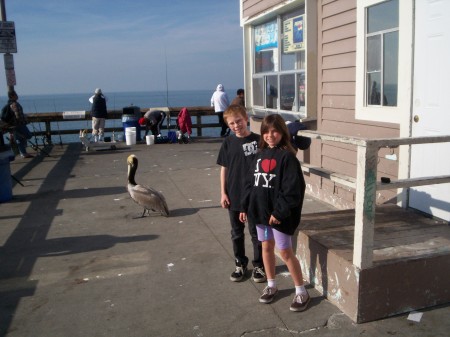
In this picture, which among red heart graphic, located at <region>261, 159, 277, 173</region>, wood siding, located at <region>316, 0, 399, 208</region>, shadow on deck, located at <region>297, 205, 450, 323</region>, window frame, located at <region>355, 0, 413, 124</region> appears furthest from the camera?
wood siding, located at <region>316, 0, 399, 208</region>

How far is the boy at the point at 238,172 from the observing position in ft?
13.4

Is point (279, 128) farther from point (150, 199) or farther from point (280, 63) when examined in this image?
point (280, 63)

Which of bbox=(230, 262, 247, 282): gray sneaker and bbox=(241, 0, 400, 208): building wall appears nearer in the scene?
bbox=(230, 262, 247, 282): gray sneaker

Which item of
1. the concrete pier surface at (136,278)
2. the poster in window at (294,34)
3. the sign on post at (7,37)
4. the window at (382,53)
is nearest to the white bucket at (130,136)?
the sign on post at (7,37)

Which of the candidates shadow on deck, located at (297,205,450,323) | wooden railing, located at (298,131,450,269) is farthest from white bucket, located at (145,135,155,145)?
wooden railing, located at (298,131,450,269)

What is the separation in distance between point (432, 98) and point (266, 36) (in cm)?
505

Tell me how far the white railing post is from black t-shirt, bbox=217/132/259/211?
3.48 feet

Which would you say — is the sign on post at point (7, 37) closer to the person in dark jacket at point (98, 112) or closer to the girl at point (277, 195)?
the person in dark jacket at point (98, 112)

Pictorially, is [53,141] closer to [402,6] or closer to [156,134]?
[156,134]

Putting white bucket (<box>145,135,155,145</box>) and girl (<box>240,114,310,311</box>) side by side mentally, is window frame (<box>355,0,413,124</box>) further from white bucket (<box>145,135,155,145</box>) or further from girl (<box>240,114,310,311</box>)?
white bucket (<box>145,135,155,145</box>)

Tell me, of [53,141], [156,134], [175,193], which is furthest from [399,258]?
[53,141]

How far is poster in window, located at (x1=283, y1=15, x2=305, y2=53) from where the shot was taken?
24.4ft

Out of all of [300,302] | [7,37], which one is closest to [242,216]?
[300,302]

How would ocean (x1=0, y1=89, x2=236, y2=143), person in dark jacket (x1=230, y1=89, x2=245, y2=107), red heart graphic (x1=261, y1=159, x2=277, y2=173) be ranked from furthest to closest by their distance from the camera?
ocean (x1=0, y1=89, x2=236, y2=143) < person in dark jacket (x1=230, y1=89, x2=245, y2=107) < red heart graphic (x1=261, y1=159, x2=277, y2=173)
